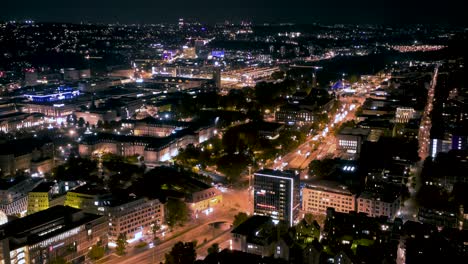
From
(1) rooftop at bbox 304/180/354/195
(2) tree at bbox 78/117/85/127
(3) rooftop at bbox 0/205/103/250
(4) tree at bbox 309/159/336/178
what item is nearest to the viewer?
(3) rooftop at bbox 0/205/103/250

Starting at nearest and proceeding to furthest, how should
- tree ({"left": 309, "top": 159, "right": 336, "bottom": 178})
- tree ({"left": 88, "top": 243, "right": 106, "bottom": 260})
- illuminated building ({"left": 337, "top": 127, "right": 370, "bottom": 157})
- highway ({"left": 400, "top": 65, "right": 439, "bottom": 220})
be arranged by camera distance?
tree ({"left": 88, "top": 243, "right": 106, "bottom": 260}) < highway ({"left": 400, "top": 65, "right": 439, "bottom": 220}) < tree ({"left": 309, "top": 159, "right": 336, "bottom": 178}) < illuminated building ({"left": 337, "top": 127, "right": 370, "bottom": 157})

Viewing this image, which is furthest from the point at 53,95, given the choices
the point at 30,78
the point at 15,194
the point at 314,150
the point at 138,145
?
the point at 314,150

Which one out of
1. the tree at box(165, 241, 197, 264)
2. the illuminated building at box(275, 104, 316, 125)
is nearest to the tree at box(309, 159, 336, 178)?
the tree at box(165, 241, 197, 264)

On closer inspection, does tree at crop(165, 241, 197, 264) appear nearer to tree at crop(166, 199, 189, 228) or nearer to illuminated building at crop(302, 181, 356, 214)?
tree at crop(166, 199, 189, 228)

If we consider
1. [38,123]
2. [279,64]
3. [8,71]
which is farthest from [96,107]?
[279,64]

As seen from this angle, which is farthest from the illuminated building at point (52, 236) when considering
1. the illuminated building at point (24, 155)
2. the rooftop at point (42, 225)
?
the illuminated building at point (24, 155)
